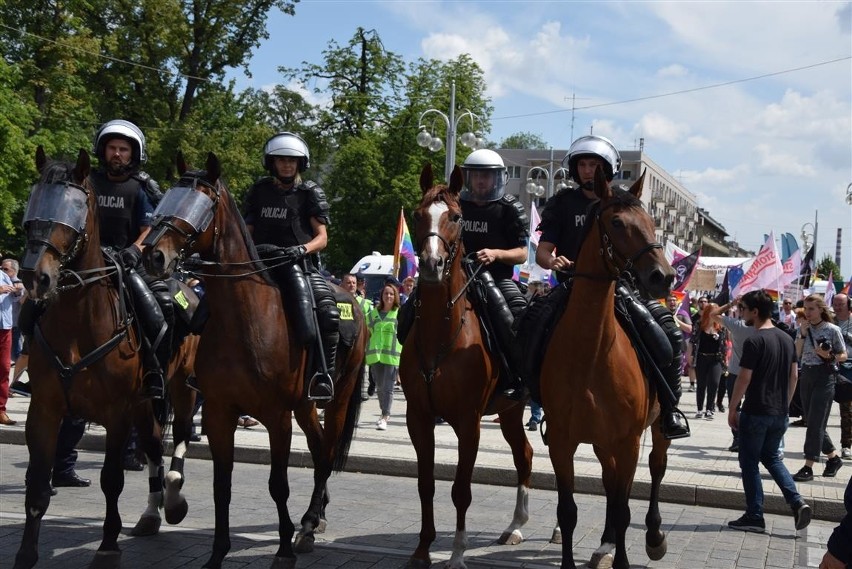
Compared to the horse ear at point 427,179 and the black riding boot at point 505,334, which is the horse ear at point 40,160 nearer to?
the horse ear at point 427,179

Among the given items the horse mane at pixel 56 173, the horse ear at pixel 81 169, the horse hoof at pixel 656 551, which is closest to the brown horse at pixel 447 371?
the horse hoof at pixel 656 551

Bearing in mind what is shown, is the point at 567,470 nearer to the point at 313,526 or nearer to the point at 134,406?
the point at 313,526

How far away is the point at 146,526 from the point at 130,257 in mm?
2243

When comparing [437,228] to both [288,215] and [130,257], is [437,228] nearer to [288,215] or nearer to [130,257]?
[288,215]

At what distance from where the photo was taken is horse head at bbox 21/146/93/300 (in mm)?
6305

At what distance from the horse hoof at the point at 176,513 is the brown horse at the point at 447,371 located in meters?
2.08

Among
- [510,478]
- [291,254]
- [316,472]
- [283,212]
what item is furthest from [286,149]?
[510,478]

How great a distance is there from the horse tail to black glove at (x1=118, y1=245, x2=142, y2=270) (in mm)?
2500

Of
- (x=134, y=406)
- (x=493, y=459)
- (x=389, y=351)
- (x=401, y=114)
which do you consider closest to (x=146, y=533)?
(x=134, y=406)

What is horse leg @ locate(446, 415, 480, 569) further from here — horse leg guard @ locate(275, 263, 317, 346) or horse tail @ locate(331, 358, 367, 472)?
horse tail @ locate(331, 358, 367, 472)

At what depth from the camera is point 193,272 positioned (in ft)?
23.5

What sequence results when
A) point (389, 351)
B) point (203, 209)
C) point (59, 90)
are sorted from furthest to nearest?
point (59, 90)
point (389, 351)
point (203, 209)

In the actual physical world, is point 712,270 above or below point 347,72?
below

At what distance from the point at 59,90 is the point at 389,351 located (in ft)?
76.9
